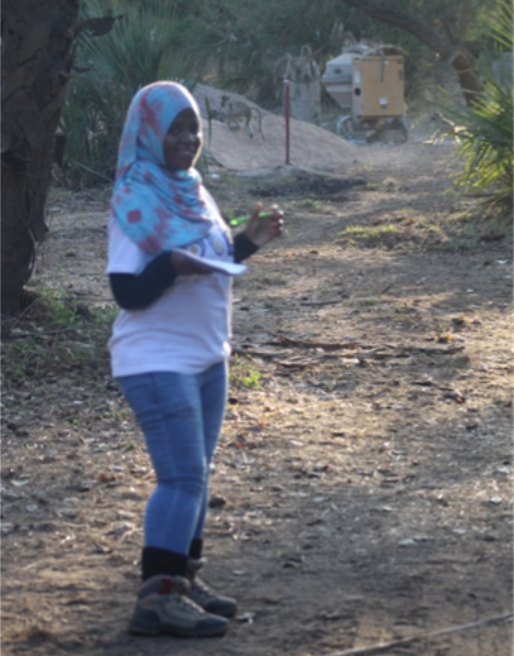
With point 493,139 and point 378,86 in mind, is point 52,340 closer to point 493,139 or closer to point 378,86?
point 493,139

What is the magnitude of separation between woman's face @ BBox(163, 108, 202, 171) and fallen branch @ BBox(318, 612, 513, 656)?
1512 mm

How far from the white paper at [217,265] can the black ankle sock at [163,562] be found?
33.6 inches

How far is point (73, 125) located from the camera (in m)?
15.1

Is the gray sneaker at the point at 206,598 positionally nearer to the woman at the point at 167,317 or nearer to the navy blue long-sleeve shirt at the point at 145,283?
the woman at the point at 167,317

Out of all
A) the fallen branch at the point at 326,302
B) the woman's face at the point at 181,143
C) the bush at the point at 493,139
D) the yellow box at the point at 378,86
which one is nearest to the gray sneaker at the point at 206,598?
the woman's face at the point at 181,143

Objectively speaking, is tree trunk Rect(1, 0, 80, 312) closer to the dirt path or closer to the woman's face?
the dirt path

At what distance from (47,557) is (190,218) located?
154cm

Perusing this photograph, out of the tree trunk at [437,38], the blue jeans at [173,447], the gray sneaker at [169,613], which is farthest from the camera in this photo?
the tree trunk at [437,38]

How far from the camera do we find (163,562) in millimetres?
3453

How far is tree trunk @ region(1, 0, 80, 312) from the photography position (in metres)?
6.80

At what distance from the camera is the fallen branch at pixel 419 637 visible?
342 cm

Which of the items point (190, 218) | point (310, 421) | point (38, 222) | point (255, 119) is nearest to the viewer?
point (190, 218)

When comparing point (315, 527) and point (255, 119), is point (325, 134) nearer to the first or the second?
point (255, 119)

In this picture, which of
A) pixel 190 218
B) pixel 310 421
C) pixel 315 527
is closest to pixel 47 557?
pixel 315 527
